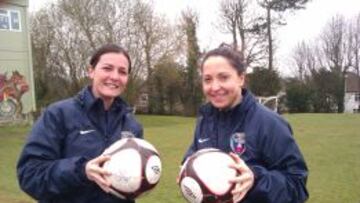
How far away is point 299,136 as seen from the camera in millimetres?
23828

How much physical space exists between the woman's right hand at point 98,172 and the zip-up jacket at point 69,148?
0.33 ft

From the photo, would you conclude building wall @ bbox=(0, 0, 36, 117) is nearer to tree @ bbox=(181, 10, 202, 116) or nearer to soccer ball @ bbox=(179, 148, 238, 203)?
tree @ bbox=(181, 10, 202, 116)

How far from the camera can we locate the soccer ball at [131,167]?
139 inches

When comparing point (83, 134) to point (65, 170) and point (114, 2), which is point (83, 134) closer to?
point (65, 170)

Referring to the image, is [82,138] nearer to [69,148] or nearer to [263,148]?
[69,148]

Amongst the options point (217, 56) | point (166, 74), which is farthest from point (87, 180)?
point (166, 74)

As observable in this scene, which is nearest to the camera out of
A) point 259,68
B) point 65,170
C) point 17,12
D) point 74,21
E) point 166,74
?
point 65,170

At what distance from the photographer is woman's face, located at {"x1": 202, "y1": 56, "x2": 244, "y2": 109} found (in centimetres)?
366

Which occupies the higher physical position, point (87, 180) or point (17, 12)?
point (17, 12)

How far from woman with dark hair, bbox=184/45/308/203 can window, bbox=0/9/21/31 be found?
30169mm

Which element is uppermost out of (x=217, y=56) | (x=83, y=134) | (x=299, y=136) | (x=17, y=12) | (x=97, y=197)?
(x=17, y=12)

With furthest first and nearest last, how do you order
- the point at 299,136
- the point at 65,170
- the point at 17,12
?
the point at 17,12 < the point at 299,136 < the point at 65,170

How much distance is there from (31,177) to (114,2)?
3898 cm

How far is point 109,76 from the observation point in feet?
13.1
